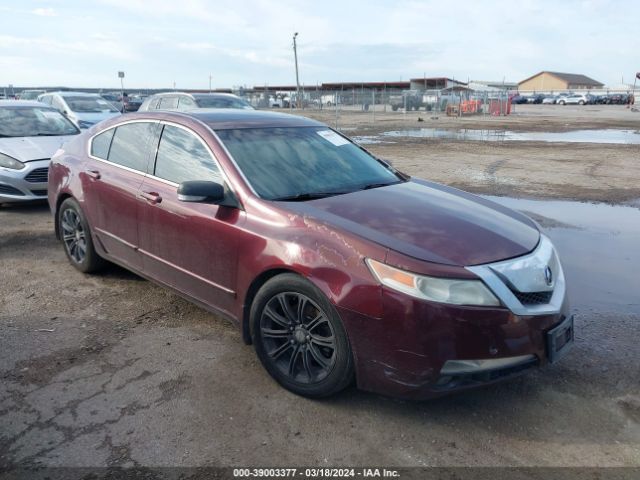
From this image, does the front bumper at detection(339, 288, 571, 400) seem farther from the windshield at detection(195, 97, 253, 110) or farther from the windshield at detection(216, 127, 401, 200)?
the windshield at detection(195, 97, 253, 110)

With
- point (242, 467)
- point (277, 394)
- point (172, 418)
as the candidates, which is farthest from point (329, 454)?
point (172, 418)

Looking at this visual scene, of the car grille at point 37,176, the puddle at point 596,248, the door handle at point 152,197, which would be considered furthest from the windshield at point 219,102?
the door handle at point 152,197

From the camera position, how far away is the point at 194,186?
3.51 m

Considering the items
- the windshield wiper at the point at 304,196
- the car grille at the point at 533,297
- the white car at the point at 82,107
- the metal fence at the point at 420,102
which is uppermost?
the metal fence at the point at 420,102

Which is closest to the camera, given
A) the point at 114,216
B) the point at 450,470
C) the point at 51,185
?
the point at 450,470

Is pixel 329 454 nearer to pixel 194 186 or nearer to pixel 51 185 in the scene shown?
pixel 194 186

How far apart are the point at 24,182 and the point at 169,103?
6.45m

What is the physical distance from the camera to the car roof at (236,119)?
13.8 feet

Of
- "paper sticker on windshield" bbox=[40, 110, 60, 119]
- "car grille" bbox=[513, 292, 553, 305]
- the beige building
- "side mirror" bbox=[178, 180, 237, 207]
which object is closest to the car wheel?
"side mirror" bbox=[178, 180, 237, 207]

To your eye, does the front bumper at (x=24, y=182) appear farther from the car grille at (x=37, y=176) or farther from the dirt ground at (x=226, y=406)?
the dirt ground at (x=226, y=406)

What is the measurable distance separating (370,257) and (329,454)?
1020 millimetres

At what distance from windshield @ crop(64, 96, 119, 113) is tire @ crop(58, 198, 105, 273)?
1094cm

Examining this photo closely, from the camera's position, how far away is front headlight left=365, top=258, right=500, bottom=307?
9.16 feet

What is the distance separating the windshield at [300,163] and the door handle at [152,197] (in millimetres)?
665
